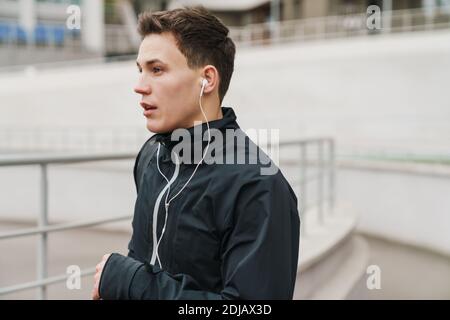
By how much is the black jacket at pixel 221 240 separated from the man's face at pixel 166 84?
0.06 m

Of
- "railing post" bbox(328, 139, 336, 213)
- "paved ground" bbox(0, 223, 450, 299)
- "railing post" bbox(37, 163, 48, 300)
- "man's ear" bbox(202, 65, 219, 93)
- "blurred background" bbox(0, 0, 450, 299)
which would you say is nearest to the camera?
"man's ear" bbox(202, 65, 219, 93)

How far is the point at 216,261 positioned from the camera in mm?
1162

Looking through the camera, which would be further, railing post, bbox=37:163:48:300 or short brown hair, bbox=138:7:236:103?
railing post, bbox=37:163:48:300

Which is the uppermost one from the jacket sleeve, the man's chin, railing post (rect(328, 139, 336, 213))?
the man's chin

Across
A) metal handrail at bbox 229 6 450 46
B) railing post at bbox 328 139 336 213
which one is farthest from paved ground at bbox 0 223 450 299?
metal handrail at bbox 229 6 450 46

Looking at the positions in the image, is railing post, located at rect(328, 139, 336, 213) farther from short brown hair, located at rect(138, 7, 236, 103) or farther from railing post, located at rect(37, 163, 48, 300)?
short brown hair, located at rect(138, 7, 236, 103)

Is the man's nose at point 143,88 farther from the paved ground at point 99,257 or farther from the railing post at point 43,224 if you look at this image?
the paved ground at point 99,257

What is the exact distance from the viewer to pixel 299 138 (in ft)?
15.8

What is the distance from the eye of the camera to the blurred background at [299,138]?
4.89 m

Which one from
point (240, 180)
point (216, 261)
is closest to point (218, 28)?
point (240, 180)

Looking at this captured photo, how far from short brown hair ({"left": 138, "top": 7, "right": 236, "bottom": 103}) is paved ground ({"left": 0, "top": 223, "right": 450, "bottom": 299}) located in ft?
12.5

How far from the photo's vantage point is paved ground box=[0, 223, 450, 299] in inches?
242

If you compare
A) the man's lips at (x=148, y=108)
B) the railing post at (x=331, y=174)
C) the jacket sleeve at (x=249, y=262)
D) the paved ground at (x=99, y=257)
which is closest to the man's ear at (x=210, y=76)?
the man's lips at (x=148, y=108)

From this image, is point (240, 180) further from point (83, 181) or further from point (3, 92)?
point (3, 92)
